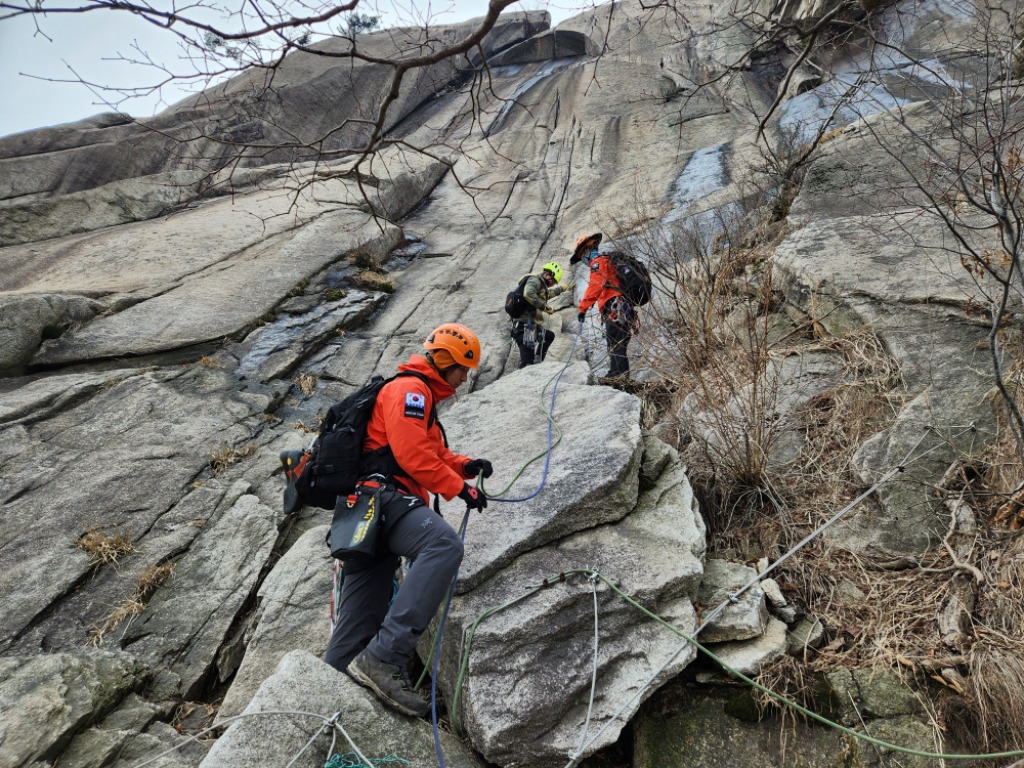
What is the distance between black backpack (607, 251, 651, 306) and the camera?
694 cm

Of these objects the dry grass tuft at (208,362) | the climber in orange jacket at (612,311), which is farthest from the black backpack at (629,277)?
the dry grass tuft at (208,362)

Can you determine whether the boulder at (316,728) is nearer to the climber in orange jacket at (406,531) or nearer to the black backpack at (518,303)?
the climber in orange jacket at (406,531)

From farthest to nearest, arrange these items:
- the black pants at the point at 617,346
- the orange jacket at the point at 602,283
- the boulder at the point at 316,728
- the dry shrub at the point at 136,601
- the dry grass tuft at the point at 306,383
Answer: the dry grass tuft at the point at 306,383 < the black pants at the point at 617,346 < the orange jacket at the point at 602,283 < the dry shrub at the point at 136,601 < the boulder at the point at 316,728

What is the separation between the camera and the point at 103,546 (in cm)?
539

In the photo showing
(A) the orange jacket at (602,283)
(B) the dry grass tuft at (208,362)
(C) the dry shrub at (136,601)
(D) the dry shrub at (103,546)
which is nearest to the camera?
(C) the dry shrub at (136,601)

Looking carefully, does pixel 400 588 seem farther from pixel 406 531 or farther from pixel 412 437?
pixel 412 437

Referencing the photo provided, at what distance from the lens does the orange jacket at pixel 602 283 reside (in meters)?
7.18

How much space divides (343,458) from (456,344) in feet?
3.26

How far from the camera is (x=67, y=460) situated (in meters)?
6.32

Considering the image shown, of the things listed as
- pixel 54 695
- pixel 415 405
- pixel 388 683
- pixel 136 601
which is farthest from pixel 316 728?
pixel 136 601

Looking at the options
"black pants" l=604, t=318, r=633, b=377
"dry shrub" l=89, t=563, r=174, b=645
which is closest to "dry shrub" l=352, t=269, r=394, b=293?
"black pants" l=604, t=318, r=633, b=377

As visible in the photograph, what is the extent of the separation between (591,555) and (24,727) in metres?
3.29

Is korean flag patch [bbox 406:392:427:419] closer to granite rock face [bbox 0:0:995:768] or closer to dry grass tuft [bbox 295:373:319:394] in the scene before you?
granite rock face [bbox 0:0:995:768]

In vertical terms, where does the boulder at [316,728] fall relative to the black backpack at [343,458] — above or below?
below
